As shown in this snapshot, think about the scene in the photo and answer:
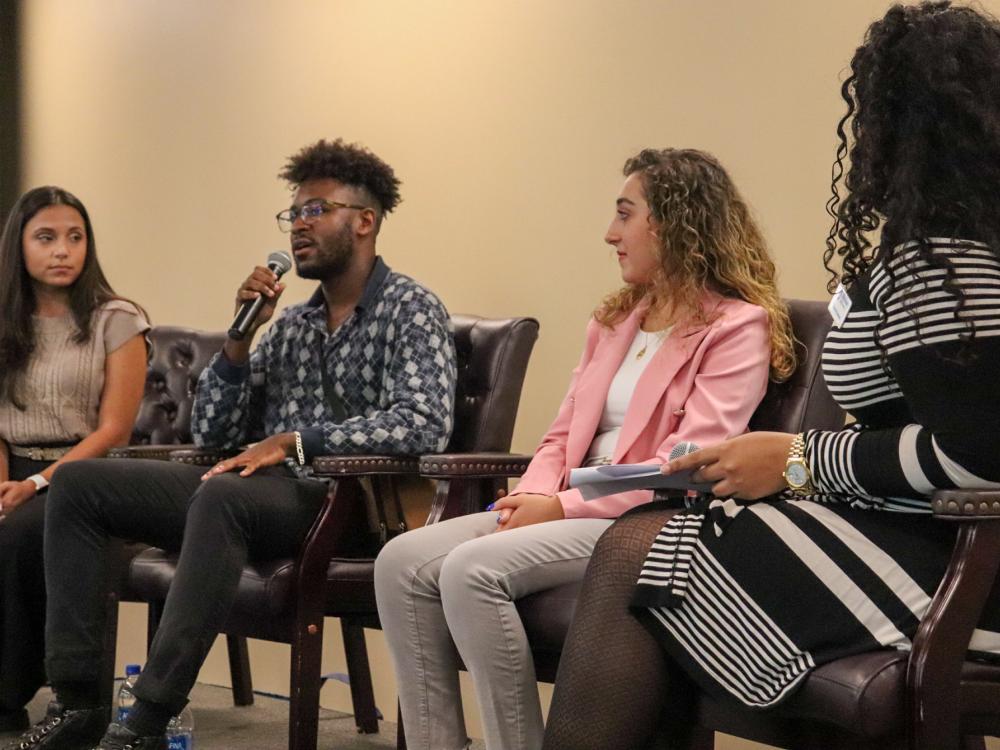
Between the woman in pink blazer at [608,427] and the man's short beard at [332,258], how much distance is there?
0.78 m

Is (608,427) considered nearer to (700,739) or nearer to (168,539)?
(700,739)

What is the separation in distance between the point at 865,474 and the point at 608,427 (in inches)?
36.3

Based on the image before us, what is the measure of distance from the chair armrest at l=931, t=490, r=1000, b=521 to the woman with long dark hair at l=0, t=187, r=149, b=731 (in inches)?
96.1

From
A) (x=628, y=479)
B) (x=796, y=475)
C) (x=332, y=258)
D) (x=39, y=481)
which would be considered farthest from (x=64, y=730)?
(x=796, y=475)

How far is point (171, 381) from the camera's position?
389 centimetres

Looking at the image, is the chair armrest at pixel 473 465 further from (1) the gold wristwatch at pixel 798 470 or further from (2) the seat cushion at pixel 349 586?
(1) the gold wristwatch at pixel 798 470

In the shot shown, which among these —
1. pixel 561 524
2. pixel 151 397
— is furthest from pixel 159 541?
pixel 561 524

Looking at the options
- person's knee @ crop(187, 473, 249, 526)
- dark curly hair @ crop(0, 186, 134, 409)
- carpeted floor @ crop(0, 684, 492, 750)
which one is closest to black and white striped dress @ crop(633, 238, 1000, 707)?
person's knee @ crop(187, 473, 249, 526)

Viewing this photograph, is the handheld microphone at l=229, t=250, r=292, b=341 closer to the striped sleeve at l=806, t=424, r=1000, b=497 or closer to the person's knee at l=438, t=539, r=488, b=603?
the person's knee at l=438, t=539, r=488, b=603

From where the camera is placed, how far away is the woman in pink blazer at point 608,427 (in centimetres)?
225

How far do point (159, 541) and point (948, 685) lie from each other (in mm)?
1954

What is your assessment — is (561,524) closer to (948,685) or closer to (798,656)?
(798,656)

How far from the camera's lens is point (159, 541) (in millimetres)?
3139

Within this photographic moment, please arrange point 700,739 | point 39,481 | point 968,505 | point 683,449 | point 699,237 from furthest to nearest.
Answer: point 39,481 → point 699,237 → point 700,739 → point 683,449 → point 968,505
